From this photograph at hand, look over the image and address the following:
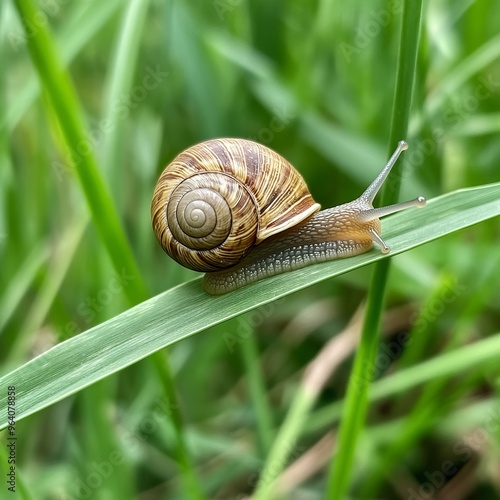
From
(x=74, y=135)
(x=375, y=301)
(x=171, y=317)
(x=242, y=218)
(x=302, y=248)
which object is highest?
(x=74, y=135)

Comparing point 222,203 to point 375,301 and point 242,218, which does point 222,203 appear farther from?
point 375,301

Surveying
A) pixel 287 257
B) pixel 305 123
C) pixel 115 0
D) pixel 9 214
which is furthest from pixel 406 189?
pixel 9 214

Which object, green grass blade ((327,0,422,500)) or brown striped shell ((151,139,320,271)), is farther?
brown striped shell ((151,139,320,271))

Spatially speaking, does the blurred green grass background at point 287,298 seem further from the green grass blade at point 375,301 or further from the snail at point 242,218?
the green grass blade at point 375,301

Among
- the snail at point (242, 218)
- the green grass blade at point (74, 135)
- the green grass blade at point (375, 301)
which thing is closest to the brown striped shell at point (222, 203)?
the snail at point (242, 218)

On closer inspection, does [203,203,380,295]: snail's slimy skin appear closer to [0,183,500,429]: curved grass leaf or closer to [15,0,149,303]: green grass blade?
[0,183,500,429]: curved grass leaf

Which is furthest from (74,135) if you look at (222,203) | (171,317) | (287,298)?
(287,298)

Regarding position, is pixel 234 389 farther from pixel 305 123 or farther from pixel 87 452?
pixel 305 123

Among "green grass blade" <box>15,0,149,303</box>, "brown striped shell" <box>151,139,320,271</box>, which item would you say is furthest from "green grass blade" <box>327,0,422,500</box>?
"green grass blade" <box>15,0,149,303</box>
